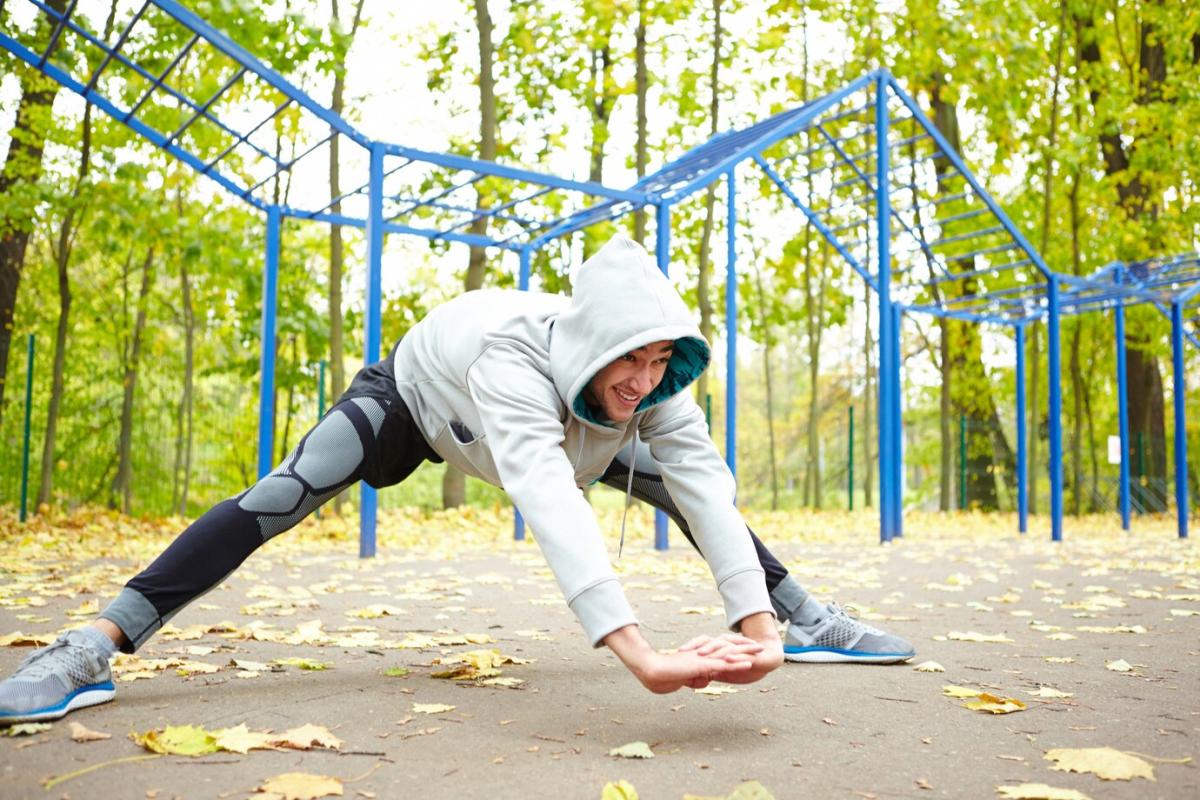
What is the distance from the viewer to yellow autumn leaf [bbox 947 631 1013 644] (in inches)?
147

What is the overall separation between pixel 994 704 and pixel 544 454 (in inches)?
55.3

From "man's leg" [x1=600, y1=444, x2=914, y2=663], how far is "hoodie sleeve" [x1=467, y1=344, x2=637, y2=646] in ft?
2.58

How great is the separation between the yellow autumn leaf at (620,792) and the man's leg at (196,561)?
1.20 metres

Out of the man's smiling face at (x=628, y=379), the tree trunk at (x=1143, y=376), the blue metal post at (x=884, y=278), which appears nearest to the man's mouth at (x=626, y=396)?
the man's smiling face at (x=628, y=379)

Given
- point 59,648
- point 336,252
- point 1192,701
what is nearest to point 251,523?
point 59,648

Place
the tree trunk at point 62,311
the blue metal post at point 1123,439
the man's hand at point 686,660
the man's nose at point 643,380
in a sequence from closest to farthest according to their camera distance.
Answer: the man's hand at point 686,660
the man's nose at point 643,380
the tree trunk at point 62,311
the blue metal post at point 1123,439

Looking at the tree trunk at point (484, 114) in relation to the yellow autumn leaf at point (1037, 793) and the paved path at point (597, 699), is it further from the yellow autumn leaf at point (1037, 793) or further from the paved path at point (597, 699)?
the yellow autumn leaf at point (1037, 793)

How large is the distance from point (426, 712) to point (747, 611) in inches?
33.5

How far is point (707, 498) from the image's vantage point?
2.51 meters

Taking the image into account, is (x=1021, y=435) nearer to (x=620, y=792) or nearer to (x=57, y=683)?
(x=620, y=792)

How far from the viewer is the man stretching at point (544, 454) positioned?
2146mm

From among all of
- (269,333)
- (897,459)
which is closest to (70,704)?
(269,333)

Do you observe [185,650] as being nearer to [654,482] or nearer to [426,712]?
[426,712]

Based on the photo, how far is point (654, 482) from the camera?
3039 mm
